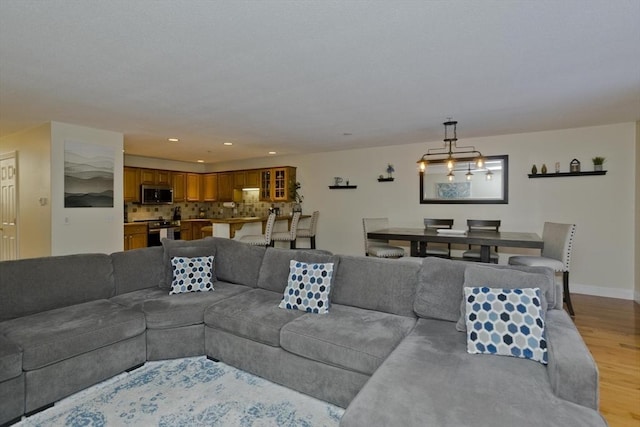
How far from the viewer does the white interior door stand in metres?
5.16

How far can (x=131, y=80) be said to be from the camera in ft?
9.52

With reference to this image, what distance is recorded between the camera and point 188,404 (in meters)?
2.14

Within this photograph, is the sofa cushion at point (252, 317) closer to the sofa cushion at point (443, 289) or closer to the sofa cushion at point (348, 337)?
the sofa cushion at point (348, 337)

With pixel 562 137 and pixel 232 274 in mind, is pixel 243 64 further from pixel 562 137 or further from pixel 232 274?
pixel 562 137

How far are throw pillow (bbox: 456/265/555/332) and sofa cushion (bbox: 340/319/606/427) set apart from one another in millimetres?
434

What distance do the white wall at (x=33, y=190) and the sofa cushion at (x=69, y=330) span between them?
258 centimetres

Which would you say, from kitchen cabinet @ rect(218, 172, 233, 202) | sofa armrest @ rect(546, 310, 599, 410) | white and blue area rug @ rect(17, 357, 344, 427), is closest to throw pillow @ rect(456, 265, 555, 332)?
sofa armrest @ rect(546, 310, 599, 410)

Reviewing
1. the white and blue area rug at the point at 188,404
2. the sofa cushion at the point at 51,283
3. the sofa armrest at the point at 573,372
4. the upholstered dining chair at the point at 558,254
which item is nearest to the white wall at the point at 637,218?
the upholstered dining chair at the point at 558,254

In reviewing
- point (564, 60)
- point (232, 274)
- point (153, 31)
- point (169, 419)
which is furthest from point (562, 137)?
point (169, 419)

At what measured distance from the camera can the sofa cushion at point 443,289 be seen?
2271 millimetres

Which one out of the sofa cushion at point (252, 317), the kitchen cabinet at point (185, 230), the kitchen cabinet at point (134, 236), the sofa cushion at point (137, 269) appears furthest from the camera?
the kitchen cabinet at point (185, 230)

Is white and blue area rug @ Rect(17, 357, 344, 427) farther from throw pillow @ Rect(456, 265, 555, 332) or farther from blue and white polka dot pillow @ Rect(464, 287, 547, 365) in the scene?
throw pillow @ Rect(456, 265, 555, 332)

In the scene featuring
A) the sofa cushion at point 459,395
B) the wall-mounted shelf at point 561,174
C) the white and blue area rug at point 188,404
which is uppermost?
the wall-mounted shelf at point 561,174

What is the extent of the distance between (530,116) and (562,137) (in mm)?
1257
